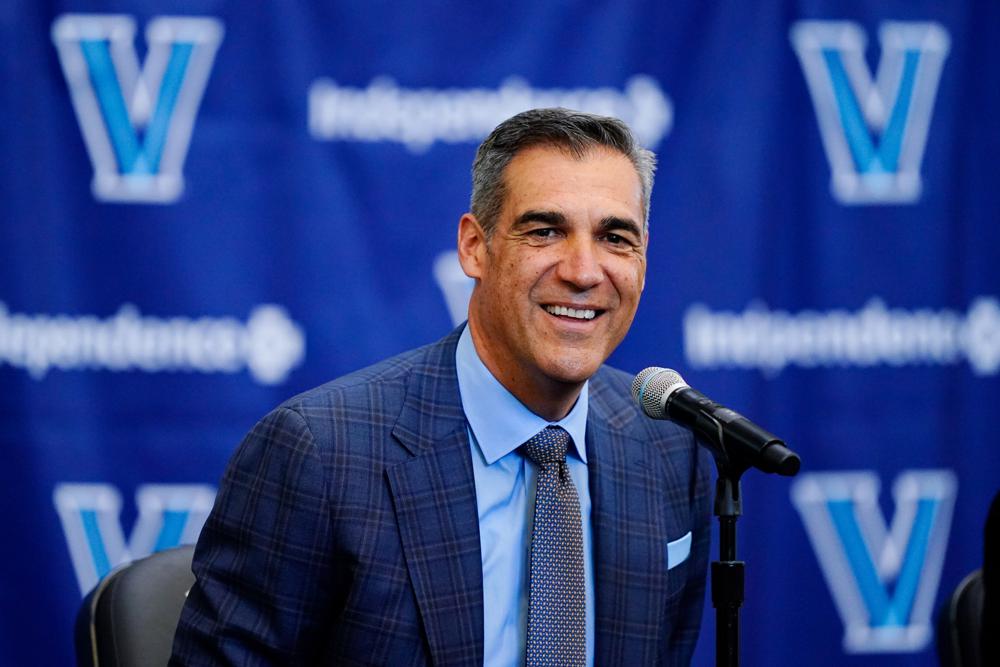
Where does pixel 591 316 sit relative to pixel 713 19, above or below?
below

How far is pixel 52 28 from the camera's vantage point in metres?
2.86

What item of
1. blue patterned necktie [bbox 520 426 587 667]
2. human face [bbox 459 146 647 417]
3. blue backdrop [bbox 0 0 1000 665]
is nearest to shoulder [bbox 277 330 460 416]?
human face [bbox 459 146 647 417]

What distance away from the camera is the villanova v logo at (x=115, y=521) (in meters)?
2.87

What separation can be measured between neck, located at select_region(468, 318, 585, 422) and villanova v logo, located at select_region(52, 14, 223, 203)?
1180 mm

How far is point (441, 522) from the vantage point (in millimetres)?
1947

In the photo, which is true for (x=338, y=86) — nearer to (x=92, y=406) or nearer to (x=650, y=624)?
(x=92, y=406)

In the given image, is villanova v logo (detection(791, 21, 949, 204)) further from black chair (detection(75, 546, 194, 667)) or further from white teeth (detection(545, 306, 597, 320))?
black chair (detection(75, 546, 194, 667))

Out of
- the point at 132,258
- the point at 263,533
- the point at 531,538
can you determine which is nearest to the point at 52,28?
the point at 132,258

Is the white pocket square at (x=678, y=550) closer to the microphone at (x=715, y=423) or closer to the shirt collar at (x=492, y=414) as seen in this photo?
the shirt collar at (x=492, y=414)

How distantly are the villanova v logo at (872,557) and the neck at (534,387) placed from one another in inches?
49.2

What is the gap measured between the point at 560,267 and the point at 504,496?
1.37 feet

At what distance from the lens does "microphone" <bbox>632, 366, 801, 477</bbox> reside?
1459mm

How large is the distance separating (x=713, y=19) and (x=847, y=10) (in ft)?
1.21

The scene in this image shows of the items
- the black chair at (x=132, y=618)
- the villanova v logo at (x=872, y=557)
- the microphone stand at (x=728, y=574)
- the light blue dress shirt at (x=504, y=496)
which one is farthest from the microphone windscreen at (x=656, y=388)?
the villanova v logo at (x=872, y=557)
